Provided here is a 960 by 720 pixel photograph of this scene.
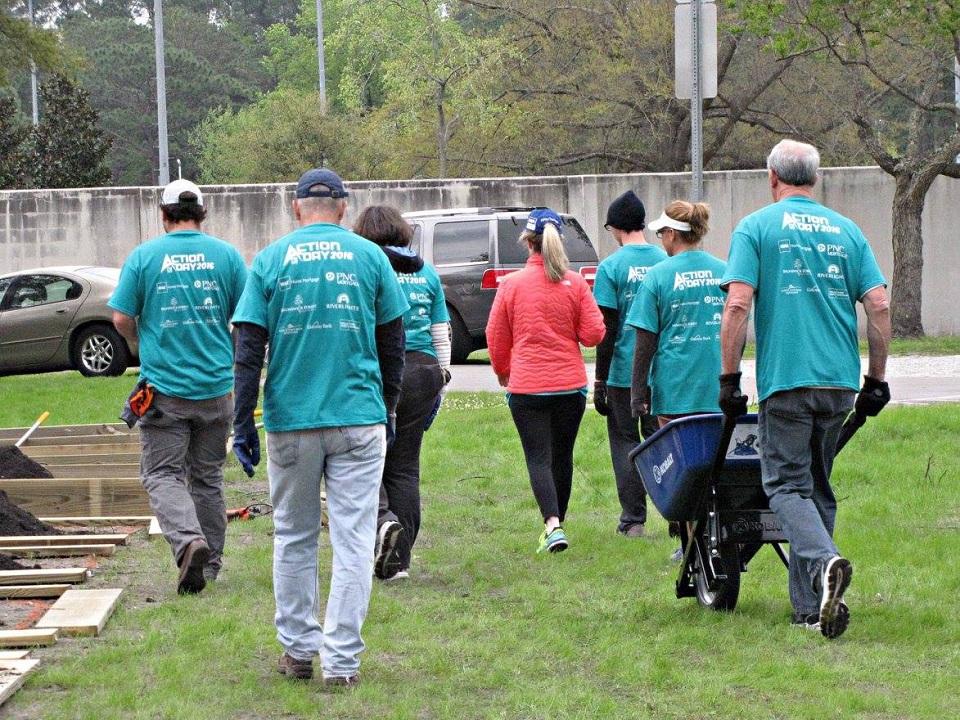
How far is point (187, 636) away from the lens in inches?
248

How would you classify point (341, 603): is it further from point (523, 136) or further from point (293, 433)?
point (523, 136)

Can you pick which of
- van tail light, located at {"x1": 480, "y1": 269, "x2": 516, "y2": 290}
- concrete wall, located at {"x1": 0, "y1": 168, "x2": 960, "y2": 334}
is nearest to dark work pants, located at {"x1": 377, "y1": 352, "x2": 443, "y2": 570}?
van tail light, located at {"x1": 480, "y1": 269, "x2": 516, "y2": 290}

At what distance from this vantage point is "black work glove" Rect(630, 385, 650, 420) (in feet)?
25.0

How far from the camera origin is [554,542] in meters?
8.09

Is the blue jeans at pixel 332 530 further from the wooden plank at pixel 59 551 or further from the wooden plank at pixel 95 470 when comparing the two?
the wooden plank at pixel 95 470

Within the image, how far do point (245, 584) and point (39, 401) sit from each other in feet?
30.7

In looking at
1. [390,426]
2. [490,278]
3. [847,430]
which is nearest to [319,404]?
[390,426]

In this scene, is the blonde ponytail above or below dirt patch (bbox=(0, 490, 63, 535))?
above

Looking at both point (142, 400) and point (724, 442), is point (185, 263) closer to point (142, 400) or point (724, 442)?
point (142, 400)

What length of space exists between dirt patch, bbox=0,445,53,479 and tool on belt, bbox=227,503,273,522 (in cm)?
132

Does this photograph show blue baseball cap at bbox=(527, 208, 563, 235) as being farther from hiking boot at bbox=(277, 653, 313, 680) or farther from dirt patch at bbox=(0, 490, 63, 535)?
dirt patch at bbox=(0, 490, 63, 535)

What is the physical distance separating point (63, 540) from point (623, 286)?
134 inches

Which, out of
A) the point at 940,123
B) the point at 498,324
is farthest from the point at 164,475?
the point at 940,123

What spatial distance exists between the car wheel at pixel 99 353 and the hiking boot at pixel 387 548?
12317 millimetres
